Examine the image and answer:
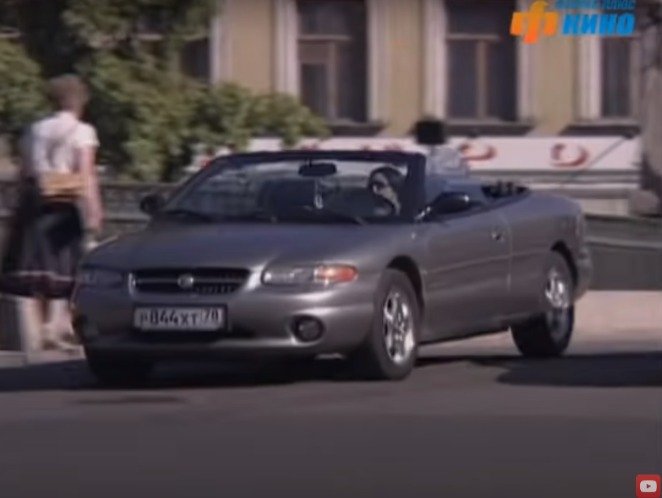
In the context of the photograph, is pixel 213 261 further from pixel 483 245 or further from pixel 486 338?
pixel 486 338

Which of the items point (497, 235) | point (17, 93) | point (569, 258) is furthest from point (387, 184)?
point (17, 93)

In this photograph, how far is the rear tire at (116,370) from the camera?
44.2ft

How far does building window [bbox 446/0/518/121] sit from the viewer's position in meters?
35.2

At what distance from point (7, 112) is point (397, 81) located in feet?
47.9

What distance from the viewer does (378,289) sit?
43.3ft

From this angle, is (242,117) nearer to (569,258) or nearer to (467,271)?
(569,258)

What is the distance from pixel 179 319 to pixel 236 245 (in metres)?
0.54

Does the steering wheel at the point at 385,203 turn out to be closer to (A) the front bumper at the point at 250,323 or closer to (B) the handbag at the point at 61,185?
(A) the front bumper at the point at 250,323

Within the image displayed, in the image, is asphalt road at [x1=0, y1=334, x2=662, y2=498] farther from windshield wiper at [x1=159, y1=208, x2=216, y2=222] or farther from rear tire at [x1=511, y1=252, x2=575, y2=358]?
windshield wiper at [x1=159, y1=208, x2=216, y2=222]

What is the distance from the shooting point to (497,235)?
14711 mm

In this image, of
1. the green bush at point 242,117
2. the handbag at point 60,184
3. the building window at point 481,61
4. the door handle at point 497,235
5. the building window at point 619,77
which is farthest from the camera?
the building window at point 619,77

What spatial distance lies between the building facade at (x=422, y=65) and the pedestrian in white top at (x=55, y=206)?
1980 cm

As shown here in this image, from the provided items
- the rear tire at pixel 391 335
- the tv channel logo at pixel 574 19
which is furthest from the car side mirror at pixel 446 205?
the tv channel logo at pixel 574 19

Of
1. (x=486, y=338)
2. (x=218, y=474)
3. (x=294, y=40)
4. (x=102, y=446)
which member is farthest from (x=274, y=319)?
(x=294, y=40)
